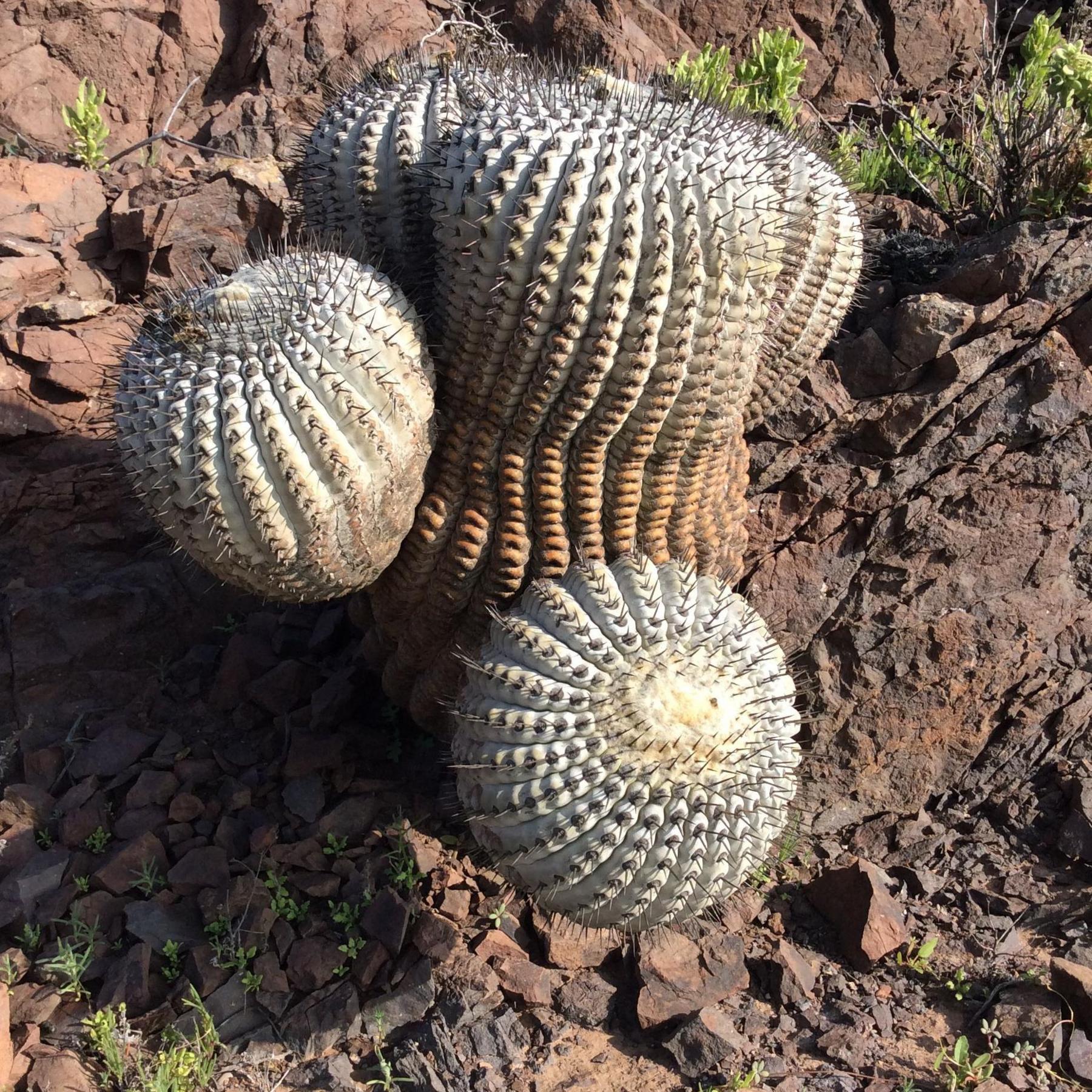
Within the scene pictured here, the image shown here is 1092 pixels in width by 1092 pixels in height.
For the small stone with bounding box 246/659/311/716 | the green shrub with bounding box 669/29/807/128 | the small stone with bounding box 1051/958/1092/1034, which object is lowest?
the small stone with bounding box 246/659/311/716

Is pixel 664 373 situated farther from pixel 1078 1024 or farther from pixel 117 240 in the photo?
pixel 117 240

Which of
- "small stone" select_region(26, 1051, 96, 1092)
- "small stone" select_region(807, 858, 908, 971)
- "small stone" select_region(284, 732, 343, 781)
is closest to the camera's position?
"small stone" select_region(26, 1051, 96, 1092)

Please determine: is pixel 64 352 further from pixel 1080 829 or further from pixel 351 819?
pixel 1080 829

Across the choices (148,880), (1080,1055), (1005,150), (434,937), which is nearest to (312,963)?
(434,937)

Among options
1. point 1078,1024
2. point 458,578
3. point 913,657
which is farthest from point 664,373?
point 1078,1024

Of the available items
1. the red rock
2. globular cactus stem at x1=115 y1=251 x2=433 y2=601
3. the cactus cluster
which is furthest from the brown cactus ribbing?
the red rock

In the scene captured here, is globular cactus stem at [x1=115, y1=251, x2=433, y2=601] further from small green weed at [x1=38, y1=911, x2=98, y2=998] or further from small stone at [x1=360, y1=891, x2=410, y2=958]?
small green weed at [x1=38, y1=911, x2=98, y2=998]
